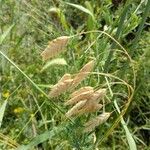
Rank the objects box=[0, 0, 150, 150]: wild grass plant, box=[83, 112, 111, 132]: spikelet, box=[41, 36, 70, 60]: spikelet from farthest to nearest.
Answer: box=[0, 0, 150, 150]: wild grass plant
box=[83, 112, 111, 132]: spikelet
box=[41, 36, 70, 60]: spikelet

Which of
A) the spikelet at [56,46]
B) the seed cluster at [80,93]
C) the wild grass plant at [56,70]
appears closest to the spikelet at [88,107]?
the seed cluster at [80,93]

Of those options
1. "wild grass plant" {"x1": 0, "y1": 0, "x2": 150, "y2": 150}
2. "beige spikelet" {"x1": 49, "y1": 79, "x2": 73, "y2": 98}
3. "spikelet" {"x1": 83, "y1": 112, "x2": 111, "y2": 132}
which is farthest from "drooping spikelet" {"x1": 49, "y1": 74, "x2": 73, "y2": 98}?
"wild grass plant" {"x1": 0, "y1": 0, "x2": 150, "y2": 150}

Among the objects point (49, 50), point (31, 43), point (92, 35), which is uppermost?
point (49, 50)

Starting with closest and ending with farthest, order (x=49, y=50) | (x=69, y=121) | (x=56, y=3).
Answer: (x=49, y=50)
(x=69, y=121)
(x=56, y=3)

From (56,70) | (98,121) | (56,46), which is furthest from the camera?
(56,70)

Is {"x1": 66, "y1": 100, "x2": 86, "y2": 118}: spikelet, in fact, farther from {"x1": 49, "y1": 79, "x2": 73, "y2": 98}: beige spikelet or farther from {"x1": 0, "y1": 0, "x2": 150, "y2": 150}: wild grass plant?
{"x1": 0, "y1": 0, "x2": 150, "y2": 150}: wild grass plant

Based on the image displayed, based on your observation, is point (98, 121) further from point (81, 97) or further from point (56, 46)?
point (56, 46)

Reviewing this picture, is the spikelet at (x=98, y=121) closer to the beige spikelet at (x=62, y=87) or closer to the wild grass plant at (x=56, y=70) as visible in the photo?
the beige spikelet at (x=62, y=87)

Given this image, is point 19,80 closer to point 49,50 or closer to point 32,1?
point 32,1

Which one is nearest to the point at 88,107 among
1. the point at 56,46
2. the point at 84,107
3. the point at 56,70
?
the point at 84,107

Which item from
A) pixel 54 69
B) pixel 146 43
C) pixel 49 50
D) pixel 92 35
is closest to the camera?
pixel 49 50

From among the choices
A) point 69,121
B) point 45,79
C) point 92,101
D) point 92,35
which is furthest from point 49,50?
point 45,79
